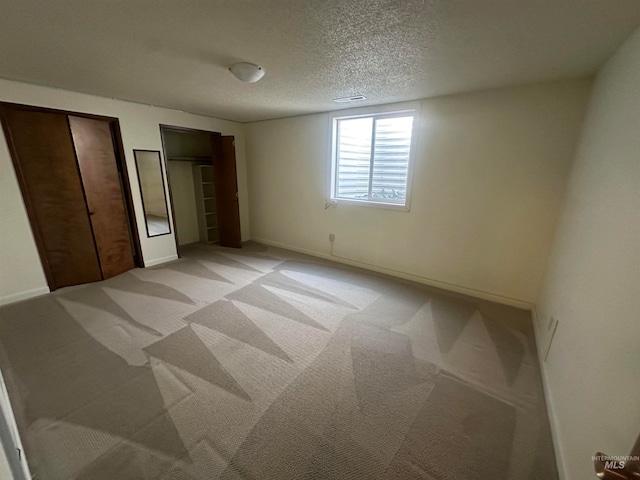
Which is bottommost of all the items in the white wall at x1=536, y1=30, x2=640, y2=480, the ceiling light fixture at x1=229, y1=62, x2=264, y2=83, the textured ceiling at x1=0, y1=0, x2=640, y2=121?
the white wall at x1=536, y1=30, x2=640, y2=480

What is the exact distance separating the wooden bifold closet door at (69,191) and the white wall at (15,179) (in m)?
0.07

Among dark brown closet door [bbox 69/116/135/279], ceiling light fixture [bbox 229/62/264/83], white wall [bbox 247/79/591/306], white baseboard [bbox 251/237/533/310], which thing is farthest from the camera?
dark brown closet door [bbox 69/116/135/279]

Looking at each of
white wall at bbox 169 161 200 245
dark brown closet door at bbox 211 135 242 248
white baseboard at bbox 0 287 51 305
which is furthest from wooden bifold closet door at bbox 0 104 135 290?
dark brown closet door at bbox 211 135 242 248

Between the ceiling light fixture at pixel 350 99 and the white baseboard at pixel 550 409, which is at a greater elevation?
the ceiling light fixture at pixel 350 99

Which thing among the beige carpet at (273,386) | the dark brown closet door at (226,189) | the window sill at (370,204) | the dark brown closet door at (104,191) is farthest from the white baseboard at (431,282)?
the dark brown closet door at (104,191)

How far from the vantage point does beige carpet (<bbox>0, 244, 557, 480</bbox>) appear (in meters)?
1.31

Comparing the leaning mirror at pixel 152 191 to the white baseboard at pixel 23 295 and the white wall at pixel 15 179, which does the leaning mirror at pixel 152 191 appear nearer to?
the white wall at pixel 15 179

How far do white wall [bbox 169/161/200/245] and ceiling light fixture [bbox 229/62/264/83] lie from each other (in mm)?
3083

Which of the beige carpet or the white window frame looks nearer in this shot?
the beige carpet

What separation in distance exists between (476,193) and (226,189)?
386 cm

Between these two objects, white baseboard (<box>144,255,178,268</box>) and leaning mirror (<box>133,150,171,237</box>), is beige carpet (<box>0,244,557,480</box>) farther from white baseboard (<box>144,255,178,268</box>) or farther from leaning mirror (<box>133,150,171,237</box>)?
leaning mirror (<box>133,150,171,237</box>)

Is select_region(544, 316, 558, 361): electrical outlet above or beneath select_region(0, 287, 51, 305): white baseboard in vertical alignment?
above

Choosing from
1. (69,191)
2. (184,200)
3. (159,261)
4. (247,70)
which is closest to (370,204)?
(247,70)

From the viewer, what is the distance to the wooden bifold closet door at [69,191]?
8.74ft
